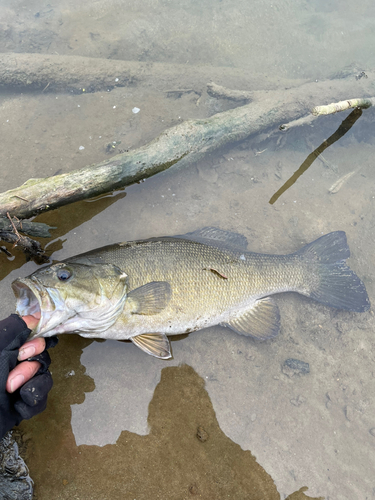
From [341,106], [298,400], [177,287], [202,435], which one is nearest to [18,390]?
[177,287]

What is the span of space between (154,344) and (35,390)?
115 cm

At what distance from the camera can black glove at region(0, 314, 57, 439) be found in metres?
2.29

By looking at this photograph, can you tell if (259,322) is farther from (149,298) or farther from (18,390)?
(18,390)

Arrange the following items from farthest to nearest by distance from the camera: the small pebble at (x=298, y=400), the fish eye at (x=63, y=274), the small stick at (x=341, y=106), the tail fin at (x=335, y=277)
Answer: the small stick at (x=341, y=106)
the tail fin at (x=335, y=277)
the small pebble at (x=298, y=400)
the fish eye at (x=63, y=274)

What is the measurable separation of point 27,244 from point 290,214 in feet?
11.6

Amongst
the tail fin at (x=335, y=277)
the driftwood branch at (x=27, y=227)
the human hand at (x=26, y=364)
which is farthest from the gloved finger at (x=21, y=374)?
the tail fin at (x=335, y=277)

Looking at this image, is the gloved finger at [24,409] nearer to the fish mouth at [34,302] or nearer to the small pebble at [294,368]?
the fish mouth at [34,302]

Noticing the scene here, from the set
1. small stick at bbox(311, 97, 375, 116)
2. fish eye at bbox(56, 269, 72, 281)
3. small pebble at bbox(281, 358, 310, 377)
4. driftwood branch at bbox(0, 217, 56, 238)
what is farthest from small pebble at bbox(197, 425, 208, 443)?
small stick at bbox(311, 97, 375, 116)

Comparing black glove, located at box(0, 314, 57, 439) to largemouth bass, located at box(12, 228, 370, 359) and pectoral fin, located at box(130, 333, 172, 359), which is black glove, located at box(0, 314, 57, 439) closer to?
largemouth bass, located at box(12, 228, 370, 359)

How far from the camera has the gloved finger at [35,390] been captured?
7.71 feet

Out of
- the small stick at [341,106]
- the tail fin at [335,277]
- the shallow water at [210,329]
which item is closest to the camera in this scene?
the shallow water at [210,329]

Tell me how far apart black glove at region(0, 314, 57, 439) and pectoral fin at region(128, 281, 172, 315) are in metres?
0.98

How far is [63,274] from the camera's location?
8.73ft

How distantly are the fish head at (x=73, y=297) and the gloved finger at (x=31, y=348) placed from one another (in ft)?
0.27
